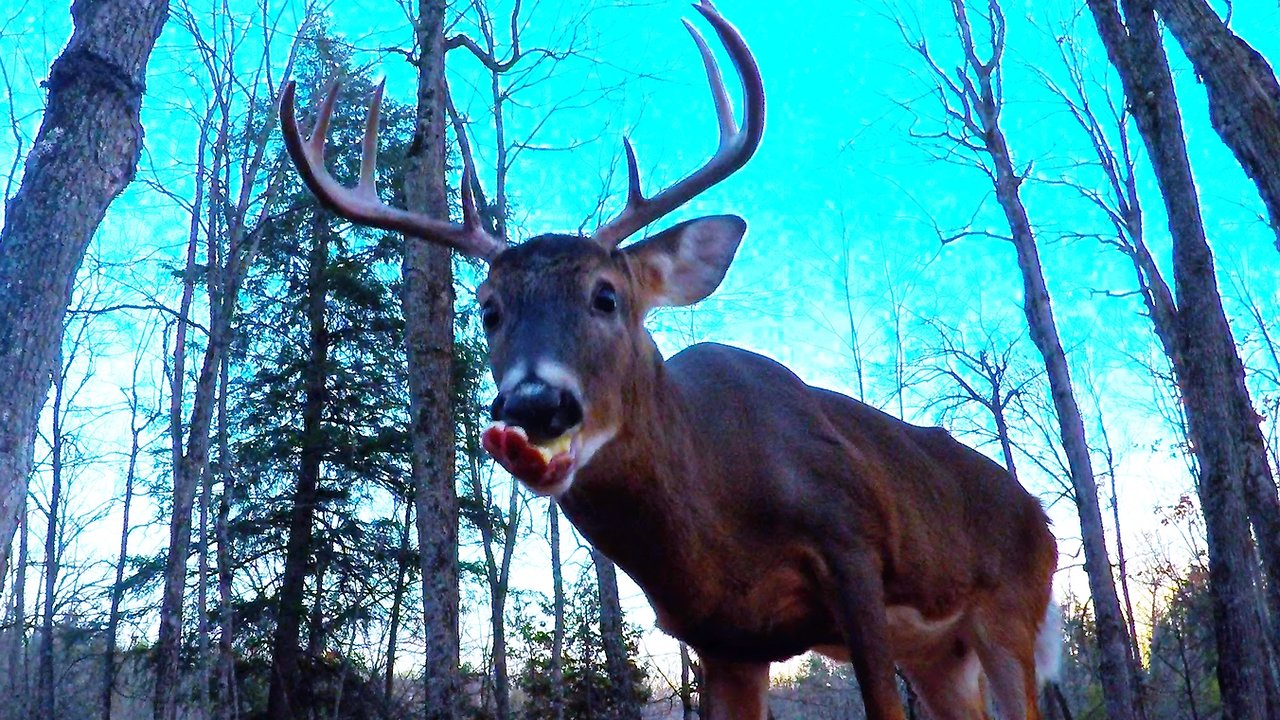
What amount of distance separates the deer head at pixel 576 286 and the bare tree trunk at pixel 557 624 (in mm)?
9928

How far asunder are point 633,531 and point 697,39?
9.16ft

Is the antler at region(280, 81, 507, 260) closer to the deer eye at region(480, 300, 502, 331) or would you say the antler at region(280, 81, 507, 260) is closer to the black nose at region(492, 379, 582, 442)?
the deer eye at region(480, 300, 502, 331)

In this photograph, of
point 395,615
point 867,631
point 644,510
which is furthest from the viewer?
point 395,615

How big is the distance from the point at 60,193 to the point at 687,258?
284cm

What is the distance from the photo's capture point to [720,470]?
461 cm

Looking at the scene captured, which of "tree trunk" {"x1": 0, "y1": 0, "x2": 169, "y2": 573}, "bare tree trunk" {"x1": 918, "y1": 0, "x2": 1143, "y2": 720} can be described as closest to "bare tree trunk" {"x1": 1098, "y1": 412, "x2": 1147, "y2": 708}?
"bare tree trunk" {"x1": 918, "y1": 0, "x2": 1143, "y2": 720}

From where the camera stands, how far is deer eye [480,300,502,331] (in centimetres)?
442

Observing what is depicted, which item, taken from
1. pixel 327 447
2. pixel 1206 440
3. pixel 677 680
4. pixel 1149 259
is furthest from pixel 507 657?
pixel 1149 259

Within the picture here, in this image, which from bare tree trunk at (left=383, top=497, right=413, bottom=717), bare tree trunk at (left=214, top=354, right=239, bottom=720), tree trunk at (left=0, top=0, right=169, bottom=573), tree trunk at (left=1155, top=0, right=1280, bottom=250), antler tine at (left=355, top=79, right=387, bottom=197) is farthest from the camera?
bare tree trunk at (left=383, top=497, right=413, bottom=717)

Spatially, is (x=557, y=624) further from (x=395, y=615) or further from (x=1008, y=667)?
(x=1008, y=667)

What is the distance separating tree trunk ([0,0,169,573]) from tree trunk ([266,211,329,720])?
1162cm

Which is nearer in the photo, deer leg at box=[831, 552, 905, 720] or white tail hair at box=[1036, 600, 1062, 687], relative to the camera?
deer leg at box=[831, 552, 905, 720]

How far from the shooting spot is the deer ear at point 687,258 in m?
5.17

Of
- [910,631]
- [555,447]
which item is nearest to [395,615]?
[910,631]
